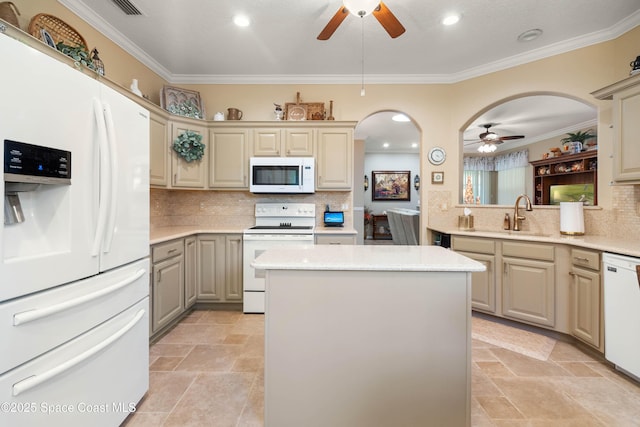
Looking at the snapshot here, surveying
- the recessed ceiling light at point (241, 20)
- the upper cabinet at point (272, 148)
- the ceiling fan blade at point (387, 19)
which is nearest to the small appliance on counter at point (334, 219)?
the upper cabinet at point (272, 148)

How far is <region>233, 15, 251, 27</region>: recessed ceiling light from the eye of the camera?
247cm

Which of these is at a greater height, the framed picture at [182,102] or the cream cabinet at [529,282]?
the framed picture at [182,102]

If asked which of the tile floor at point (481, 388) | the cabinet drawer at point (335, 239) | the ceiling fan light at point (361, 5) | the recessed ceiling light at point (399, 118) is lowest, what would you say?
the tile floor at point (481, 388)

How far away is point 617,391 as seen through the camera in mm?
1815

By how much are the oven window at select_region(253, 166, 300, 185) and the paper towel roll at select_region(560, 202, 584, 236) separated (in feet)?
9.11

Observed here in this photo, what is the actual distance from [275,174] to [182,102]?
4.58 ft

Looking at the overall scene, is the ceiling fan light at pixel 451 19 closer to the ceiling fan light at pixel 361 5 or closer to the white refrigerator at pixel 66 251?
the ceiling fan light at pixel 361 5

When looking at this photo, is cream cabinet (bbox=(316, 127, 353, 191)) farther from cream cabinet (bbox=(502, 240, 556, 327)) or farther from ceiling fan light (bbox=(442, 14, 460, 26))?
cream cabinet (bbox=(502, 240, 556, 327))

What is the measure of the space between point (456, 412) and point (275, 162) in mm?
2777

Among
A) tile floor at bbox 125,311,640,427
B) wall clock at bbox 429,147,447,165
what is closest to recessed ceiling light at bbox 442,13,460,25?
wall clock at bbox 429,147,447,165

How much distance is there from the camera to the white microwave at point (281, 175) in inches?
129

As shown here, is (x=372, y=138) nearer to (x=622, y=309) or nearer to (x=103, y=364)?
(x=622, y=309)

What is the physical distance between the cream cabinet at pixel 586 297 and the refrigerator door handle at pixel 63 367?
10.5ft

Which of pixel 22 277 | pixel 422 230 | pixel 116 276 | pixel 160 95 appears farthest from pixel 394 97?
pixel 22 277
